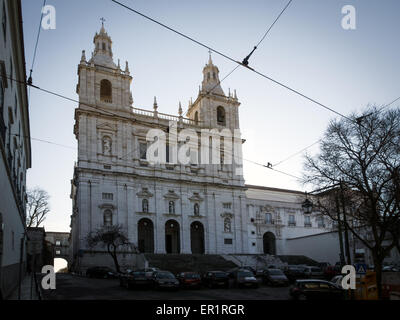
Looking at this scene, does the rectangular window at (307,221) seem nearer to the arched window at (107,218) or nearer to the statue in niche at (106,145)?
the arched window at (107,218)

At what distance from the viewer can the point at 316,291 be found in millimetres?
16844

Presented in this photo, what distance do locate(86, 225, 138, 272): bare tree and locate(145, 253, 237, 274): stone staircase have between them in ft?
9.79

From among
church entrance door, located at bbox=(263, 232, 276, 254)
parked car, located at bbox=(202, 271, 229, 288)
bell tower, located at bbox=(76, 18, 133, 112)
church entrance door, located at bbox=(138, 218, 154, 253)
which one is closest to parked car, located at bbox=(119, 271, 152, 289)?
parked car, located at bbox=(202, 271, 229, 288)

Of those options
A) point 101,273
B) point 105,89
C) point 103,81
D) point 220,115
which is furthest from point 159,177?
point 101,273

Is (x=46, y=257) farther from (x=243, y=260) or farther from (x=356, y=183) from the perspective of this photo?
(x=356, y=183)

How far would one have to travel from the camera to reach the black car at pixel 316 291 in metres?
16.7

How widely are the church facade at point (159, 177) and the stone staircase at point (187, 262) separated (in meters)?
3.68

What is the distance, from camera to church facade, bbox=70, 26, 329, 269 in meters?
46.3

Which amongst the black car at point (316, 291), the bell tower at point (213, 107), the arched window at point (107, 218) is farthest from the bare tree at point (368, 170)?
the bell tower at point (213, 107)

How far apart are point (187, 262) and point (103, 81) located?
2528 centimetres
